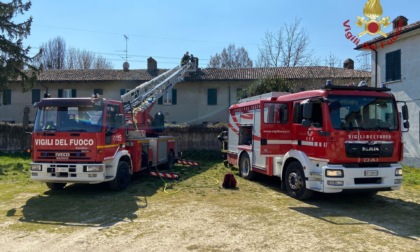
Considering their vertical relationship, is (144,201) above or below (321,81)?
below

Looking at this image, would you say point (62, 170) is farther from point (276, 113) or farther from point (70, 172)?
point (276, 113)

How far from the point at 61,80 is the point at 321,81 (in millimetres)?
21921

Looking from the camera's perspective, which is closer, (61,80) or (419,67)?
(419,67)

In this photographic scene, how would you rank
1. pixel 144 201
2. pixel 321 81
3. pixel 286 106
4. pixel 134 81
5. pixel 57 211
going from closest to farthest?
pixel 57 211 < pixel 144 201 < pixel 286 106 < pixel 321 81 < pixel 134 81

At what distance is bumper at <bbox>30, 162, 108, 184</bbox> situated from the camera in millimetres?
9305

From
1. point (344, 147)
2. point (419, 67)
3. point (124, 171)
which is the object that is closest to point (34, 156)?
point (124, 171)

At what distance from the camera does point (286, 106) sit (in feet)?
33.5

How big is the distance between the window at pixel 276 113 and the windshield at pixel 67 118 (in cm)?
464

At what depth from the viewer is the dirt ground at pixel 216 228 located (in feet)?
19.3

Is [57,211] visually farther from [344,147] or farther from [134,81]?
[134,81]

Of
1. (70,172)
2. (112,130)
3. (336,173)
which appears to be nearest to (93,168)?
(70,172)

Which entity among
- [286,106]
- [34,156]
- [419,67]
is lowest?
[34,156]

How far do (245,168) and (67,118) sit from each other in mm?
6137

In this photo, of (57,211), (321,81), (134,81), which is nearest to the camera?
(57,211)
